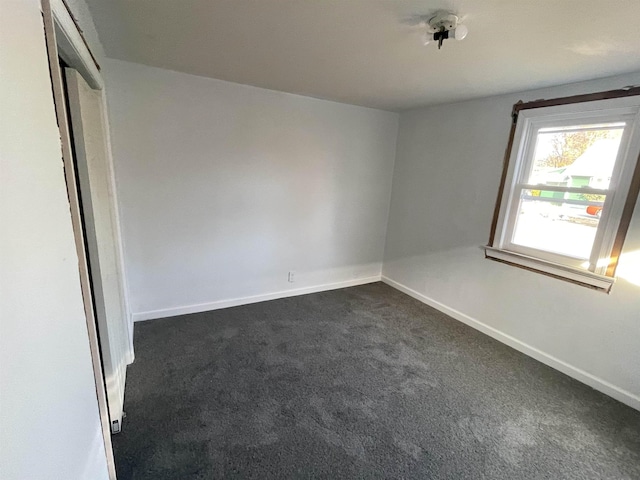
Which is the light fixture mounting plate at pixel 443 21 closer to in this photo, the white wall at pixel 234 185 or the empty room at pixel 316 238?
the empty room at pixel 316 238

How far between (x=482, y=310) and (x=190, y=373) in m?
2.72

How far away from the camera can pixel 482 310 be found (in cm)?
304

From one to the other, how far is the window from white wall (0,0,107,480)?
309 centimetres

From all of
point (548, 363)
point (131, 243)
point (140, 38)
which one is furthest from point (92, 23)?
point (548, 363)

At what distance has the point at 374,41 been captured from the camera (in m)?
1.77

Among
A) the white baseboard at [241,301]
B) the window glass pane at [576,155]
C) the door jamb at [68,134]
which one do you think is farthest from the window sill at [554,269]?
the door jamb at [68,134]

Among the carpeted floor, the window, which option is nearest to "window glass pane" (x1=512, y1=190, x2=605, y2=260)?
the window

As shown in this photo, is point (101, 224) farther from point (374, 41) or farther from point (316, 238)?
point (316, 238)

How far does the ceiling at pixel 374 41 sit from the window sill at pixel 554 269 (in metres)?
1.40

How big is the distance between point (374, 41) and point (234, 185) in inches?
73.2

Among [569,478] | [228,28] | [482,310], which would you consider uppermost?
[228,28]

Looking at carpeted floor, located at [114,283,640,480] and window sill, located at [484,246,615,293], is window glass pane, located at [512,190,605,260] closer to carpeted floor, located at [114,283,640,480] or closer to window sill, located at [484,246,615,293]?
window sill, located at [484,246,615,293]

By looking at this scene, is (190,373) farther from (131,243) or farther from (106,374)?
(131,243)

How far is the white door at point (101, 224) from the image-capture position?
143 cm
